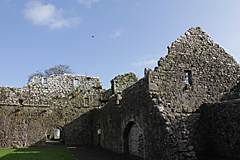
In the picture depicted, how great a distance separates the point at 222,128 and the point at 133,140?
4.33 meters

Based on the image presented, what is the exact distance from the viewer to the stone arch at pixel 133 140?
9778mm

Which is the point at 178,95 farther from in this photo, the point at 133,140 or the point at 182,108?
the point at 133,140

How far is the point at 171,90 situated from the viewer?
8.70 meters

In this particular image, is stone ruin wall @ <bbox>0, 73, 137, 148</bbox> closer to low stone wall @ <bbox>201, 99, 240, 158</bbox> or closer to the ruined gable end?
the ruined gable end

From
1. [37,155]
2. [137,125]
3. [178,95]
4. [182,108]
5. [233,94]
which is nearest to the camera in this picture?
[182,108]

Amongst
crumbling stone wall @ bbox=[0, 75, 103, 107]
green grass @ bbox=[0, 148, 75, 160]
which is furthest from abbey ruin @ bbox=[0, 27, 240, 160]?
crumbling stone wall @ bbox=[0, 75, 103, 107]

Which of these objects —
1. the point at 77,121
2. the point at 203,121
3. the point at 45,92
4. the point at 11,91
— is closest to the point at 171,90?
the point at 203,121

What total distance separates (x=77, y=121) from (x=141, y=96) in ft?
42.1

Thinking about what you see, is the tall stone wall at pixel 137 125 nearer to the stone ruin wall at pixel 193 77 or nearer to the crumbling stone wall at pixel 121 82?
the stone ruin wall at pixel 193 77

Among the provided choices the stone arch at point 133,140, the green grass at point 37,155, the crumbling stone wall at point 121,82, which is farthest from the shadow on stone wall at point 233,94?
the crumbling stone wall at point 121,82

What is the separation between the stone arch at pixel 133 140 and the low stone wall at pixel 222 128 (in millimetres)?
2817

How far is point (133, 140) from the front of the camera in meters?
10.4

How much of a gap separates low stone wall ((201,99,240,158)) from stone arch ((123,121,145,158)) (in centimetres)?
282

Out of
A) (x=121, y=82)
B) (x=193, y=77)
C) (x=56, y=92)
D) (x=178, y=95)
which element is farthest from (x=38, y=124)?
(x=193, y=77)
